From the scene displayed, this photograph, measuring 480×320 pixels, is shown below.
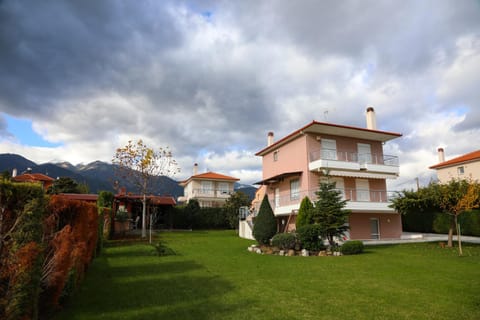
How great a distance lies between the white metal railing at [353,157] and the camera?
25745 mm

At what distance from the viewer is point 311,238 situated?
1714cm

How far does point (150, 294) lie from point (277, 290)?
343 centimetres

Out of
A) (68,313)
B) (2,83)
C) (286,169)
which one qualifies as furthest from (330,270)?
(286,169)

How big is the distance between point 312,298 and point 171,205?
32507 mm

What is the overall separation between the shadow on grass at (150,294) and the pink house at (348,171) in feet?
52.8

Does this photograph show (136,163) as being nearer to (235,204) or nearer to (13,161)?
(235,204)

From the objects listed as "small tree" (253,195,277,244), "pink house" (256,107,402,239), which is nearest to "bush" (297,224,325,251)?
"small tree" (253,195,277,244)

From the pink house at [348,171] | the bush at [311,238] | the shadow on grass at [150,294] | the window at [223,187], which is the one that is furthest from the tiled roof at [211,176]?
the shadow on grass at [150,294]

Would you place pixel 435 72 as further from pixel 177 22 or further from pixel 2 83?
pixel 2 83

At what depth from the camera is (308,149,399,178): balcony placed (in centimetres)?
2505

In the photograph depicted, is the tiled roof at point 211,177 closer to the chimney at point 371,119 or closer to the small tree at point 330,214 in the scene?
the chimney at point 371,119

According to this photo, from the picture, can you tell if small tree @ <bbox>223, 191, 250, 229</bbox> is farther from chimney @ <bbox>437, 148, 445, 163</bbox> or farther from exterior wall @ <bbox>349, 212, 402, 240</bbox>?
chimney @ <bbox>437, 148, 445, 163</bbox>

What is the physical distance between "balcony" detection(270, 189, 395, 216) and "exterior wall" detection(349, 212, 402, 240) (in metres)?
1.62

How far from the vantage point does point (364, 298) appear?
766 cm
